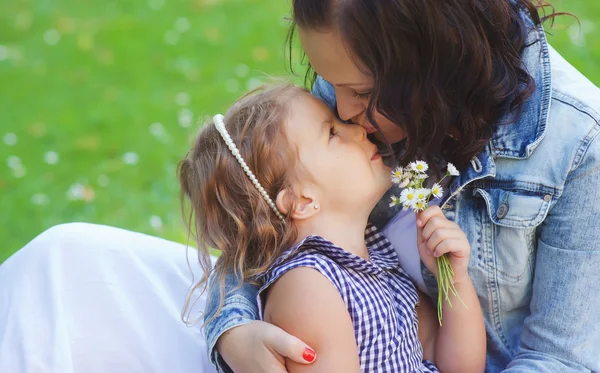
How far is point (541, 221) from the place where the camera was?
2332mm

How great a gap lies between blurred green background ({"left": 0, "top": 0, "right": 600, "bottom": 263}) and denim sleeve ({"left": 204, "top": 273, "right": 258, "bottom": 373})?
6.31 ft

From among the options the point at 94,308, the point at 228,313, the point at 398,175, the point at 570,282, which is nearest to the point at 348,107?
the point at 398,175

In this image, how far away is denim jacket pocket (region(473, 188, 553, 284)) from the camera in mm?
2328

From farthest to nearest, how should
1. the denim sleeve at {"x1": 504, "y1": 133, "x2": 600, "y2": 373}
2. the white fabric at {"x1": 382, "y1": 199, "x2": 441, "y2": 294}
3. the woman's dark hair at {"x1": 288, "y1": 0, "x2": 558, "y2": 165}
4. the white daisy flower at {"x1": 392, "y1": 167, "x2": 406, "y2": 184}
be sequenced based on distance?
the white fabric at {"x1": 382, "y1": 199, "x2": 441, "y2": 294}
the white daisy flower at {"x1": 392, "y1": 167, "x2": 406, "y2": 184}
the denim sleeve at {"x1": 504, "y1": 133, "x2": 600, "y2": 373}
the woman's dark hair at {"x1": 288, "y1": 0, "x2": 558, "y2": 165}

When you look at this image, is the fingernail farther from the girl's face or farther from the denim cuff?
the girl's face

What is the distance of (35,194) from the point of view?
5.07 metres

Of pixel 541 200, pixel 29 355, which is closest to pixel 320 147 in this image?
pixel 541 200

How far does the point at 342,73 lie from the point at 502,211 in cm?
63

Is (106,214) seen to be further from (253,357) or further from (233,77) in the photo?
(253,357)

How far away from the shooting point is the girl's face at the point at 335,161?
2438 millimetres

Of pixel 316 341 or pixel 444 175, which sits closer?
pixel 316 341

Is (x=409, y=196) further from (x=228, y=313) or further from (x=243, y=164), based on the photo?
(x=228, y=313)

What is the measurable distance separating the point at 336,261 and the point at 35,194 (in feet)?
10.5

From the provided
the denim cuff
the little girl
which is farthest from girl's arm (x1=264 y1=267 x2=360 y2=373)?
the denim cuff
